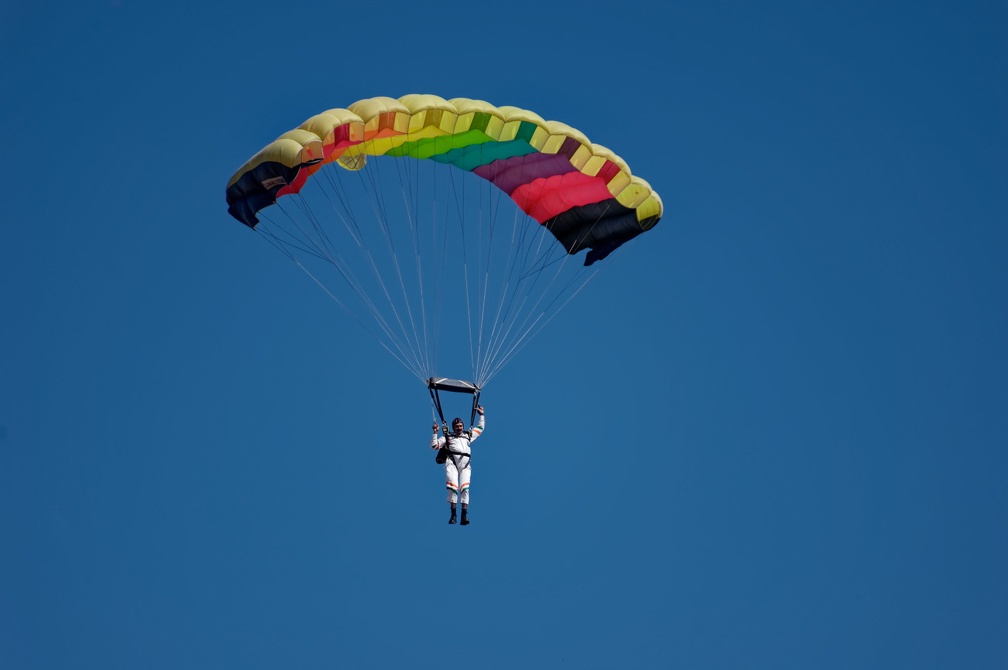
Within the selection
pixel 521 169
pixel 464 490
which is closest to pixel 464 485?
pixel 464 490

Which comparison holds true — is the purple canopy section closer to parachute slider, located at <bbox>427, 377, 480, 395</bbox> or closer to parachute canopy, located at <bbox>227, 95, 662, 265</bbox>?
parachute canopy, located at <bbox>227, 95, 662, 265</bbox>

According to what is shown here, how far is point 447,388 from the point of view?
21047 mm

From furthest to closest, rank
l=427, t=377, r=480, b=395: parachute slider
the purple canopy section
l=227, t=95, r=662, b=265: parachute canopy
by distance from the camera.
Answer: the purple canopy section < l=427, t=377, r=480, b=395: parachute slider < l=227, t=95, r=662, b=265: parachute canopy

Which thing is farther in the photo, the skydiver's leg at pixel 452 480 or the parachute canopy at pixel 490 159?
the skydiver's leg at pixel 452 480

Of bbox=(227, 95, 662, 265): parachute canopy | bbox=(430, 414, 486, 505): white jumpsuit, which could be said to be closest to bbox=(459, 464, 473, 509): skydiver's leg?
bbox=(430, 414, 486, 505): white jumpsuit

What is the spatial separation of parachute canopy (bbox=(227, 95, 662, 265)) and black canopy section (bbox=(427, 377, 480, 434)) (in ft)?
9.80

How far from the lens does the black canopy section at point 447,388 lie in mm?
20844

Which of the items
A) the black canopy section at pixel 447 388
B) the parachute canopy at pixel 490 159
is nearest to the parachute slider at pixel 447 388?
Result: the black canopy section at pixel 447 388

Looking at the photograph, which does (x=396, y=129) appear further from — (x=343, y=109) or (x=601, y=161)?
(x=601, y=161)

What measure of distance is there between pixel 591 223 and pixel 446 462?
435 centimetres

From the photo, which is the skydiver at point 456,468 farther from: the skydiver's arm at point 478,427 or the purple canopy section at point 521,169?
the purple canopy section at point 521,169

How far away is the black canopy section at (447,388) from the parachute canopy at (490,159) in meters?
2.99

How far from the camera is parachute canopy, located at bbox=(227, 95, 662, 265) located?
2011 centimetres

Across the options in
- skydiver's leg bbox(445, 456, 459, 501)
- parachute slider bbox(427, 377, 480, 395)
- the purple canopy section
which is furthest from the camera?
the purple canopy section
